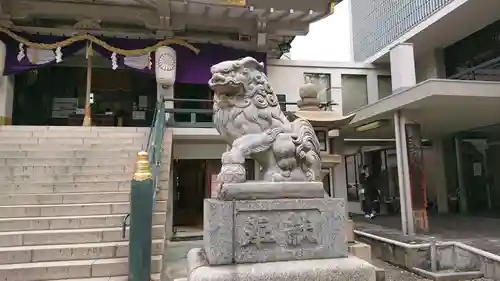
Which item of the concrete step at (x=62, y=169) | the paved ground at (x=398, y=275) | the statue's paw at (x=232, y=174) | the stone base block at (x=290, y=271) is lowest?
the paved ground at (x=398, y=275)

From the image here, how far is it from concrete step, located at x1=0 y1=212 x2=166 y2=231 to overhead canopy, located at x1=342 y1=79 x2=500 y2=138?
5.64 meters

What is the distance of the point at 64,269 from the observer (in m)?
4.35

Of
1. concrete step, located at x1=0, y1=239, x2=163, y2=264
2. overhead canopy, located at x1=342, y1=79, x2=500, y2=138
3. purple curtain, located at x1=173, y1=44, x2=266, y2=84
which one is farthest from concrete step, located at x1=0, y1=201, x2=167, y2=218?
purple curtain, located at x1=173, y1=44, x2=266, y2=84

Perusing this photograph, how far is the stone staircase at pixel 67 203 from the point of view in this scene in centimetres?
446

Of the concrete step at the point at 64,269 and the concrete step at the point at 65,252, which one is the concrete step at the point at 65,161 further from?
the concrete step at the point at 64,269

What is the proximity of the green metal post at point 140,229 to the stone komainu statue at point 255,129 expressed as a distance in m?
1.69

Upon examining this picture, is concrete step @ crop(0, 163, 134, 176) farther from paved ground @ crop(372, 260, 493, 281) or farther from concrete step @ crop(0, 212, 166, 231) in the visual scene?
paved ground @ crop(372, 260, 493, 281)

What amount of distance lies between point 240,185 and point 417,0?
36.6ft

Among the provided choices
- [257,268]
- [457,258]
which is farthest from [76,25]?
[457,258]

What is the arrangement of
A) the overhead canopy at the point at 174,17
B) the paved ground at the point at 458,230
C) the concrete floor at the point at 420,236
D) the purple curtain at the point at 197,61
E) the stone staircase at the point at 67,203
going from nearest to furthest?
the stone staircase at the point at 67,203
the concrete floor at the point at 420,236
the paved ground at the point at 458,230
the overhead canopy at the point at 174,17
the purple curtain at the point at 197,61

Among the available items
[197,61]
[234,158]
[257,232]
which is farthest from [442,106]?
[257,232]

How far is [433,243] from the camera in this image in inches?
249

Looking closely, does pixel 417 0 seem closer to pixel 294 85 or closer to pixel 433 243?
pixel 294 85

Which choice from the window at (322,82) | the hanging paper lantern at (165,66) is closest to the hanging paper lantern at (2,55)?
the hanging paper lantern at (165,66)
